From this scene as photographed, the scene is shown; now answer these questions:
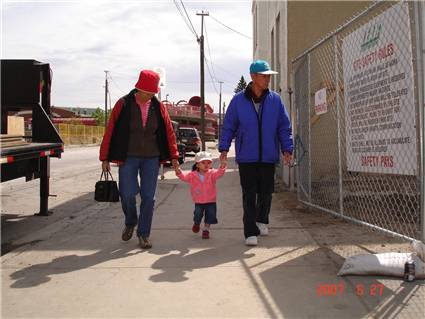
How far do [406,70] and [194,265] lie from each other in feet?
8.15

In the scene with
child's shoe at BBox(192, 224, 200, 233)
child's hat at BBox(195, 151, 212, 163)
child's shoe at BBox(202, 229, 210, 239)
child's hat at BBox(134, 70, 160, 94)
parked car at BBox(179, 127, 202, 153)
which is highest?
parked car at BBox(179, 127, 202, 153)

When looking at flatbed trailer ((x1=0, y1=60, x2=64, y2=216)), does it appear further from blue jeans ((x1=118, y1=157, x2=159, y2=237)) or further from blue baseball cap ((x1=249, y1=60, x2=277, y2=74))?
blue baseball cap ((x1=249, y1=60, x2=277, y2=74))

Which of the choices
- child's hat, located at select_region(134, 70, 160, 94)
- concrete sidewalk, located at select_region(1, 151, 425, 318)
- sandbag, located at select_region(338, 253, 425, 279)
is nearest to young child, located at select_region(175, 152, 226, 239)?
concrete sidewalk, located at select_region(1, 151, 425, 318)

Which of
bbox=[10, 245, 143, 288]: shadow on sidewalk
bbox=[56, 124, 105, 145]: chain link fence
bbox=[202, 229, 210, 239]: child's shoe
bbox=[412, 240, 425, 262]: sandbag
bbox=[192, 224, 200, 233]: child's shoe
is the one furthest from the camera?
bbox=[56, 124, 105, 145]: chain link fence

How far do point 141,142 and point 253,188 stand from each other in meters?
1.29

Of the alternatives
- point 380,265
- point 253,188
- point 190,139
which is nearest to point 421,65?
point 380,265

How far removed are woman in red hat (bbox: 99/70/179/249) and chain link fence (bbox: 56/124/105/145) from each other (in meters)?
47.5

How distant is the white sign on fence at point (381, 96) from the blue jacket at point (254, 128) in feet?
2.53

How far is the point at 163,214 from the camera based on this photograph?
25.5 ft

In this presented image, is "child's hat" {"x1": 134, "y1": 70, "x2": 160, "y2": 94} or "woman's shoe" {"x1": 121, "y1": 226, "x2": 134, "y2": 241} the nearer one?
"child's hat" {"x1": 134, "y1": 70, "x2": 160, "y2": 94}

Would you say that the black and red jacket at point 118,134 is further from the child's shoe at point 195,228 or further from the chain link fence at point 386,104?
the chain link fence at point 386,104

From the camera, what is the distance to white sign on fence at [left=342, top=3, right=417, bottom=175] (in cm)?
437

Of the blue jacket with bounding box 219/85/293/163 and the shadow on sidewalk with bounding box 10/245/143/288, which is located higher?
the blue jacket with bounding box 219/85/293/163
